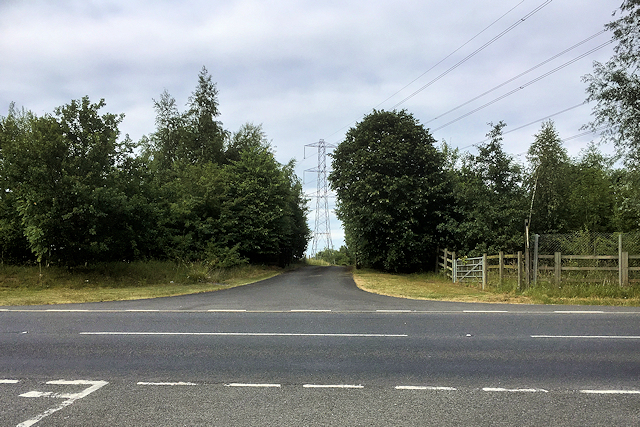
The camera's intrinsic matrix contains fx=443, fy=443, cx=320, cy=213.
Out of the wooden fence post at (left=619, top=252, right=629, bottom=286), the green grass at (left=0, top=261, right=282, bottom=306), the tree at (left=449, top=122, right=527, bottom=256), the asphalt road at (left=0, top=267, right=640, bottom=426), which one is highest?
the tree at (left=449, top=122, right=527, bottom=256)

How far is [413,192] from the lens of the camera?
1135 inches

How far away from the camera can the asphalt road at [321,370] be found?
4.62m

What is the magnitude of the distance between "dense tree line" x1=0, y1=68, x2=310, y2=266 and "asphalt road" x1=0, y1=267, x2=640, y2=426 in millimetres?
10317

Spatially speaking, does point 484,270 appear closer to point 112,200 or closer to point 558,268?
point 558,268

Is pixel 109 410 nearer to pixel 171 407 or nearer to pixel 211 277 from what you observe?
pixel 171 407

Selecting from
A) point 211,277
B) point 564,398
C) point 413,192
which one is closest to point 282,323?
point 564,398

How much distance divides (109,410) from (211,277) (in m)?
21.1

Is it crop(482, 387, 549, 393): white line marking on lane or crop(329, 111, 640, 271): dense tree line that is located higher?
crop(329, 111, 640, 271): dense tree line

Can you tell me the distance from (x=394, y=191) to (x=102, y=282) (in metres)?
17.7

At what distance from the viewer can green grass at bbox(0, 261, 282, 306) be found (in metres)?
17.0

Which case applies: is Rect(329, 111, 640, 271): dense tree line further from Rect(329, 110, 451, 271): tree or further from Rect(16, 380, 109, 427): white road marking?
Rect(16, 380, 109, 427): white road marking

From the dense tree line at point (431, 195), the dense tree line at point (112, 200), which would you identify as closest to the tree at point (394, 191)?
the dense tree line at point (431, 195)

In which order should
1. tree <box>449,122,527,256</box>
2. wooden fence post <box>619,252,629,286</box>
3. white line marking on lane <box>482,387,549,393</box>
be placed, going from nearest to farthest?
white line marking on lane <box>482,387,549,393</box> → wooden fence post <box>619,252,629,286</box> → tree <box>449,122,527,256</box>

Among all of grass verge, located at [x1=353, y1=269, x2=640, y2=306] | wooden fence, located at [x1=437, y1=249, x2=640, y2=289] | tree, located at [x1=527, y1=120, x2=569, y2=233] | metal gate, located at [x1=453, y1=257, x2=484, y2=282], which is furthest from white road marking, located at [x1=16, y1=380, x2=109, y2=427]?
tree, located at [x1=527, y1=120, x2=569, y2=233]
